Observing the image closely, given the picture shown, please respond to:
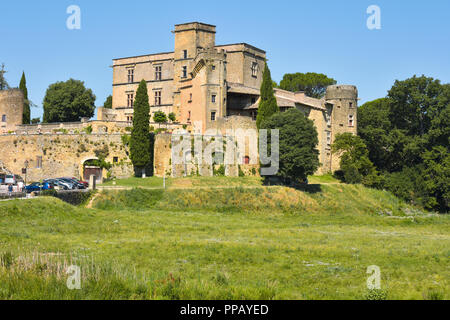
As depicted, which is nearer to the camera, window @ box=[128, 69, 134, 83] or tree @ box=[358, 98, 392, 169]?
tree @ box=[358, 98, 392, 169]

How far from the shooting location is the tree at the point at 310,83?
322 ft

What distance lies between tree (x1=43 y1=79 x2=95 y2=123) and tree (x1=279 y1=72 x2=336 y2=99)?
124 feet

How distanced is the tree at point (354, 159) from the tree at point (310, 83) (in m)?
32.1

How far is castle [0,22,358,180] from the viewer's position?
59.0 metres

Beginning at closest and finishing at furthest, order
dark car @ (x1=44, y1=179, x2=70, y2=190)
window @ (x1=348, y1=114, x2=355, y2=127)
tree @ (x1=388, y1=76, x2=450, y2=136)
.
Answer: dark car @ (x1=44, y1=179, x2=70, y2=190), tree @ (x1=388, y1=76, x2=450, y2=136), window @ (x1=348, y1=114, x2=355, y2=127)

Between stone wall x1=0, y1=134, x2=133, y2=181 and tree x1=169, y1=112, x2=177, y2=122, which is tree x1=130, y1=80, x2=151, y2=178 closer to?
stone wall x1=0, y1=134, x2=133, y2=181

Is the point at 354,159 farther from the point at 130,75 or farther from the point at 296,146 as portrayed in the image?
the point at 130,75

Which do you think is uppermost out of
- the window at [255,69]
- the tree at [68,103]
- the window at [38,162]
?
the window at [255,69]

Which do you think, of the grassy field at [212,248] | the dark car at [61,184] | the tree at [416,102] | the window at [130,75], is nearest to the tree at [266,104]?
the grassy field at [212,248]

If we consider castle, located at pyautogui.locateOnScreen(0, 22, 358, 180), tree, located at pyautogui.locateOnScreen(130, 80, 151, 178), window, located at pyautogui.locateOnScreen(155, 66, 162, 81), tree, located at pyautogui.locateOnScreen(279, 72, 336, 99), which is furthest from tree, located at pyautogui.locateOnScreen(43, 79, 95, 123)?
tree, located at pyautogui.locateOnScreen(279, 72, 336, 99)

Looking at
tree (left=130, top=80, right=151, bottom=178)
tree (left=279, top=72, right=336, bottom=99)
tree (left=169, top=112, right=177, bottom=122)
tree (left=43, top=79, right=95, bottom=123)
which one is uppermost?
tree (left=279, top=72, right=336, bottom=99)

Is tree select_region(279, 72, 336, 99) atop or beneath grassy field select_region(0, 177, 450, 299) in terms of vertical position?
atop

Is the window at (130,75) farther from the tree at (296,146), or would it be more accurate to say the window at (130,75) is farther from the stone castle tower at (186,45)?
the tree at (296,146)
